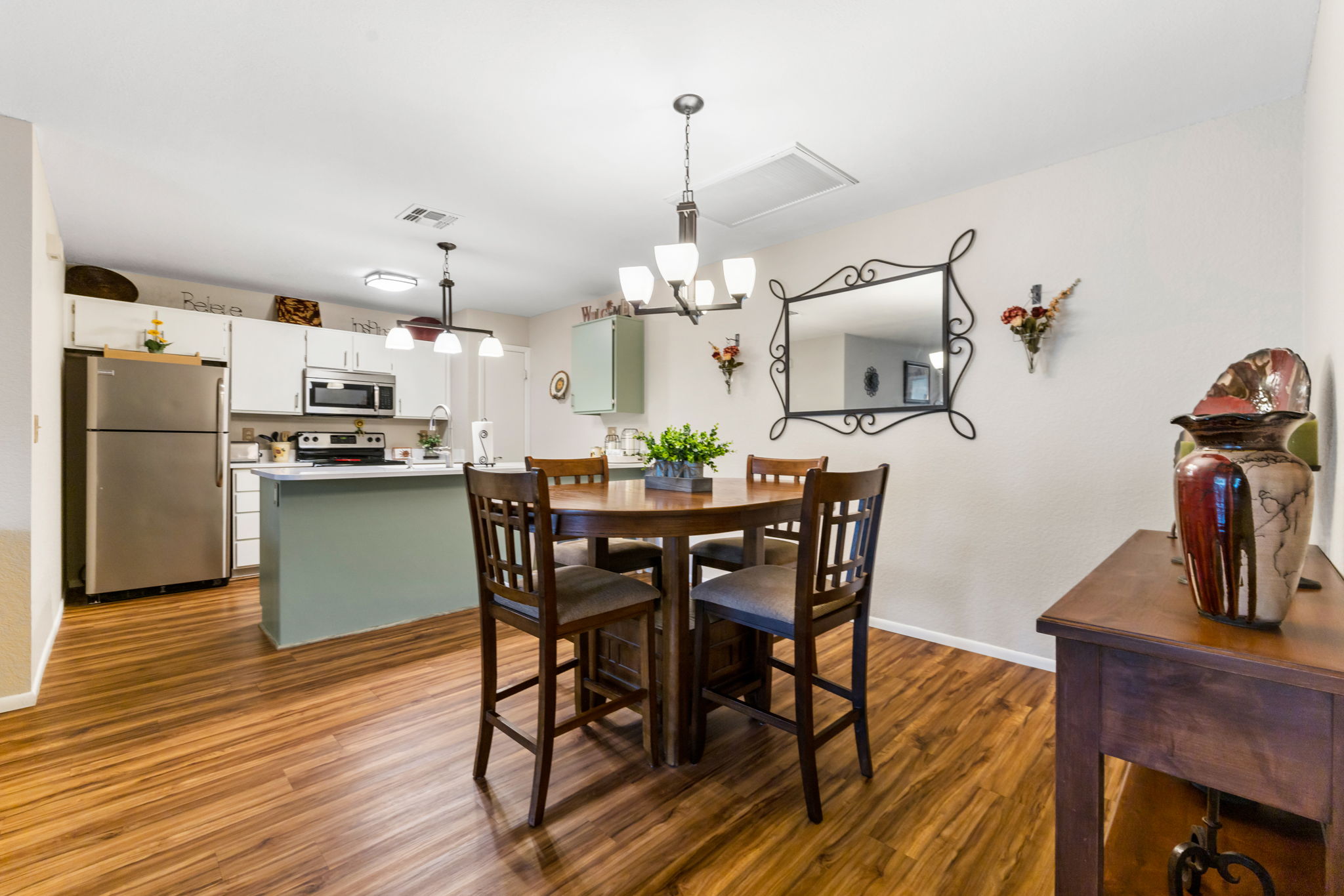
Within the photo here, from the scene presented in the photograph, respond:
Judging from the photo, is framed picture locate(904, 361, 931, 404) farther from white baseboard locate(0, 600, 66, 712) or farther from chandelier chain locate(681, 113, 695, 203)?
white baseboard locate(0, 600, 66, 712)

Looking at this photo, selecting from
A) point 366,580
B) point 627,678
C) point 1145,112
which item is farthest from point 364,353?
point 1145,112

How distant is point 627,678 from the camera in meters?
2.04

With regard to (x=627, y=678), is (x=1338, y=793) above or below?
above

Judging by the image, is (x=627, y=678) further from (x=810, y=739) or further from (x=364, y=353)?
(x=364, y=353)

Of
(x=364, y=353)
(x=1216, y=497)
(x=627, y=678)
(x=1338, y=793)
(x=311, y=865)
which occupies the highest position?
(x=364, y=353)

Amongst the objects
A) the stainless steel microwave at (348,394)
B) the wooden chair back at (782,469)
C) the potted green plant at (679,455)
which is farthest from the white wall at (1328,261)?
the stainless steel microwave at (348,394)

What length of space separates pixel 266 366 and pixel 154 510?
136cm

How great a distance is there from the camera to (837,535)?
66.7 inches

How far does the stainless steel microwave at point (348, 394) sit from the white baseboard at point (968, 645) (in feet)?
15.0

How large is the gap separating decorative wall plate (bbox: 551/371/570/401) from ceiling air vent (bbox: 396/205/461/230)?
218cm

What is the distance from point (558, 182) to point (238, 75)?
4.25ft

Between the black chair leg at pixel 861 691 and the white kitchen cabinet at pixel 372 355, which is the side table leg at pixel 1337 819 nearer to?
the black chair leg at pixel 861 691

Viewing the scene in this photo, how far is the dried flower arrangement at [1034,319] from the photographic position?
8.60 feet

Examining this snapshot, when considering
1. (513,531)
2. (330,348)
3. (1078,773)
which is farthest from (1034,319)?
(330,348)
